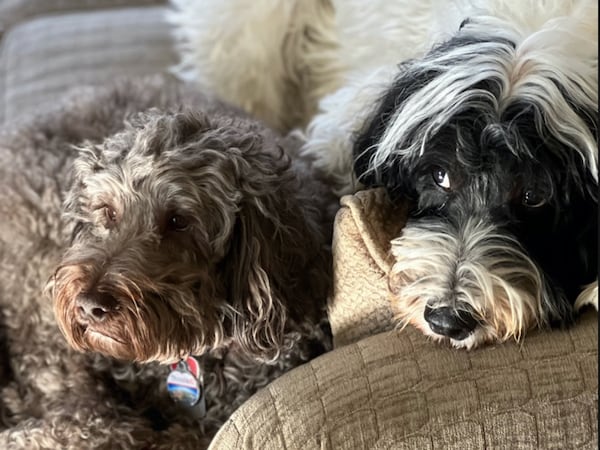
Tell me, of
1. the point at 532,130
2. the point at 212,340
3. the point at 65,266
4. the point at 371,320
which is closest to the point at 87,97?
the point at 65,266

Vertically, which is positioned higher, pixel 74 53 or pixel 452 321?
pixel 452 321

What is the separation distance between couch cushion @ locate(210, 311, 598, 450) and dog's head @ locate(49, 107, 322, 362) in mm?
212

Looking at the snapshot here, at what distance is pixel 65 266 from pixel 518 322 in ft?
2.58

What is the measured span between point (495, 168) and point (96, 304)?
0.71 meters

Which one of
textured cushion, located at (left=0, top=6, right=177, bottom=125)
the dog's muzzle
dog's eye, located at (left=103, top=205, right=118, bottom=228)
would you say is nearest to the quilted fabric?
the dog's muzzle

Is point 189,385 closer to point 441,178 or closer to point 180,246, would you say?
point 180,246

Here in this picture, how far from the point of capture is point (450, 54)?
56.6 inches

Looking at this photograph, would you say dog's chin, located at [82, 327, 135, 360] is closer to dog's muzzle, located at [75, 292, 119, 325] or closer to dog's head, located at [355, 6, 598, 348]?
dog's muzzle, located at [75, 292, 119, 325]

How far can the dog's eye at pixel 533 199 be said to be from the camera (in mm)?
1380

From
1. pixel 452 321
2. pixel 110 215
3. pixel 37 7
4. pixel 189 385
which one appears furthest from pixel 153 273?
pixel 37 7

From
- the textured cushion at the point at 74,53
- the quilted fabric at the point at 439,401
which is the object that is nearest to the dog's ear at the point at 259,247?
the quilted fabric at the point at 439,401

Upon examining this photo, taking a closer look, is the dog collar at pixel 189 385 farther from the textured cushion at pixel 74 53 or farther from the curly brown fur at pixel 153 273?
the textured cushion at pixel 74 53

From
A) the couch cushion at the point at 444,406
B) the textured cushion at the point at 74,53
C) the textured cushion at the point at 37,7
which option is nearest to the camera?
the couch cushion at the point at 444,406

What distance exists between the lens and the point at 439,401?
4.25 feet
